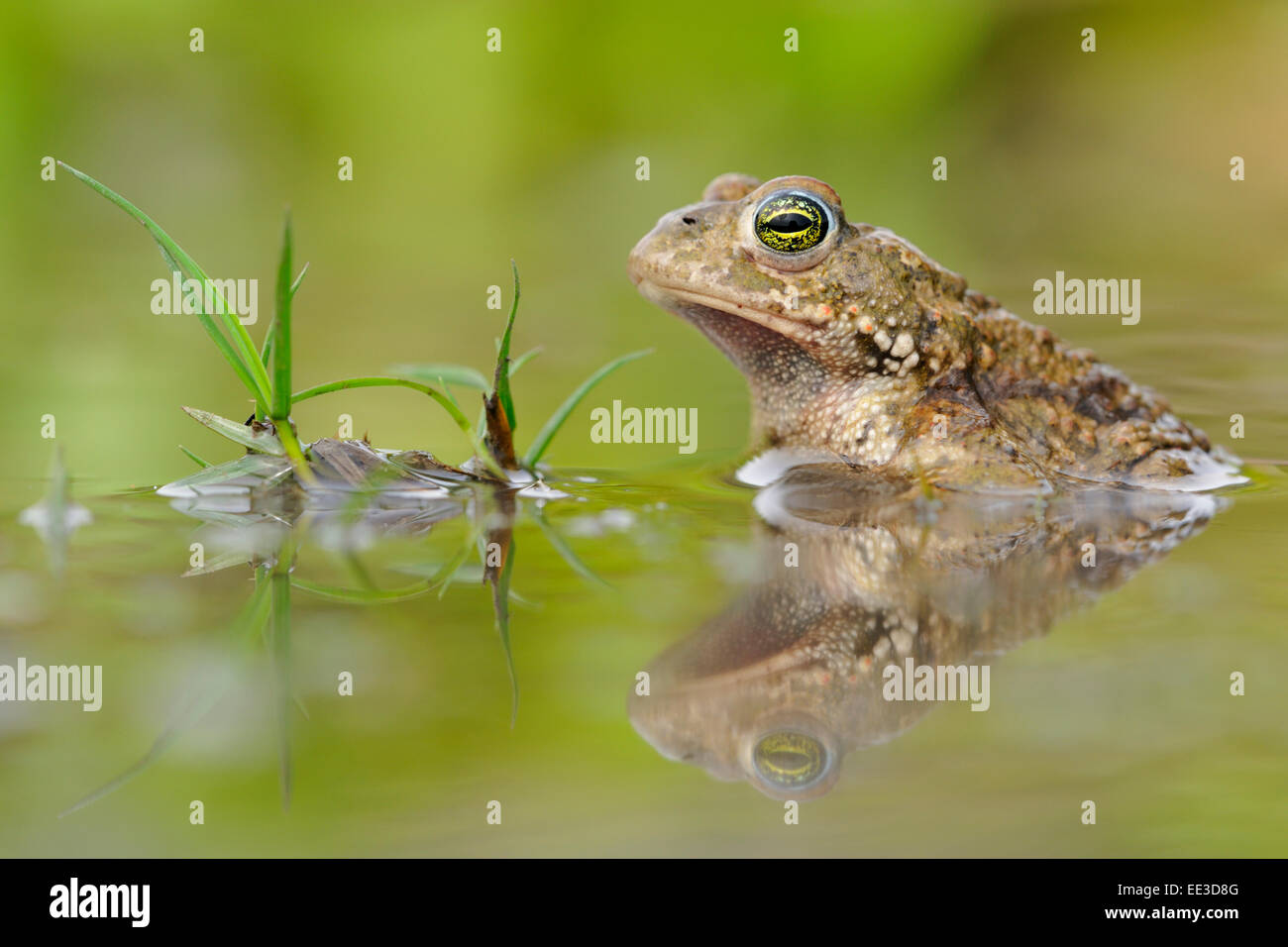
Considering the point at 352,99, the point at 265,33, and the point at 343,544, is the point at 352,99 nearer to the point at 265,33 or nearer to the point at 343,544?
the point at 265,33

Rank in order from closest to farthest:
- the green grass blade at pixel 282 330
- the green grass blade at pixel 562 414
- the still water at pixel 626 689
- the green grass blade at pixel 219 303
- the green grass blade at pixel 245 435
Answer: the still water at pixel 626 689 < the green grass blade at pixel 282 330 < the green grass blade at pixel 219 303 < the green grass blade at pixel 245 435 < the green grass blade at pixel 562 414

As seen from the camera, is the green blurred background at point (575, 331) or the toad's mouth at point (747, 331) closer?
the green blurred background at point (575, 331)

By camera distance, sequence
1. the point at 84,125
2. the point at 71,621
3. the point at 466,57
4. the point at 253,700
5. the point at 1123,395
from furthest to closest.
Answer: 1. the point at 466,57
2. the point at 84,125
3. the point at 1123,395
4. the point at 71,621
5. the point at 253,700

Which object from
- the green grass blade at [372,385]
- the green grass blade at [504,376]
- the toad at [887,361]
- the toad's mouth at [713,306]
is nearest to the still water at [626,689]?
the green grass blade at [372,385]

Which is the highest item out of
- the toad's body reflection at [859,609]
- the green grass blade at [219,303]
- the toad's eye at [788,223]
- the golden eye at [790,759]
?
the toad's eye at [788,223]

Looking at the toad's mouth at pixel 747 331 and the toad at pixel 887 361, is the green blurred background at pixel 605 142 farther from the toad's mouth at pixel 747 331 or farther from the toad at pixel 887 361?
the toad at pixel 887 361

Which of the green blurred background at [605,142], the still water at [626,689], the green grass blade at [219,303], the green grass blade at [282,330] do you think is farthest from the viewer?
the green blurred background at [605,142]

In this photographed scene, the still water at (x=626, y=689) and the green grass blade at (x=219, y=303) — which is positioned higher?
the green grass blade at (x=219, y=303)
